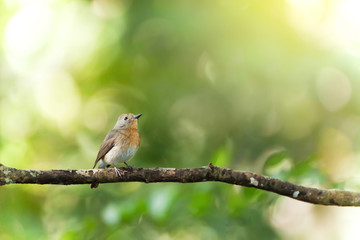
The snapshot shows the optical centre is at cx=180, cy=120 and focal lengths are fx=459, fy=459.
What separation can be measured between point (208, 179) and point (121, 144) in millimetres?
1997

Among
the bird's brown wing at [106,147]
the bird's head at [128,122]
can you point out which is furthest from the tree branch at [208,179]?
the bird's head at [128,122]

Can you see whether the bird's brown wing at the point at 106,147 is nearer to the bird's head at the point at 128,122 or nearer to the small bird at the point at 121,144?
the small bird at the point at 121,144

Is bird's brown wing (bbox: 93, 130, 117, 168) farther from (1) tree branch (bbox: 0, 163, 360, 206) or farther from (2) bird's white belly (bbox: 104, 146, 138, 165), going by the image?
(1) tree branch (bbox: 0, 163, 360, 206)

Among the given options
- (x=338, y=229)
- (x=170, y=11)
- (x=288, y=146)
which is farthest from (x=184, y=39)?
(x=338, y=229)

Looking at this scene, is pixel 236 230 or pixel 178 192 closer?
pixel 178 192

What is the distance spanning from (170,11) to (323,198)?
3856 millimetres

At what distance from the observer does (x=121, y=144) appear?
16.7 feet

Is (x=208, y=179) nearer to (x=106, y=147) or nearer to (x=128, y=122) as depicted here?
(x=106, y=147)

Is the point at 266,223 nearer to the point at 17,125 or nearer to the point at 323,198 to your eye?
the point at 323,198

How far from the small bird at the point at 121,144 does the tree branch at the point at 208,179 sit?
5.19ft

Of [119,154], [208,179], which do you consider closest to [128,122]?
[119,154]

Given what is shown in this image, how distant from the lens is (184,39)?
21.4 ft

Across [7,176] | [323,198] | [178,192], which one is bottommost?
A: [7,176]

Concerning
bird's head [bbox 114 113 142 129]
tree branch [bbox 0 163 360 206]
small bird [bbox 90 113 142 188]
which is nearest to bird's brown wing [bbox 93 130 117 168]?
small bird [bbox 90 113 142 188]
